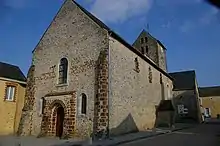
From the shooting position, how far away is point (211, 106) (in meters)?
52.5

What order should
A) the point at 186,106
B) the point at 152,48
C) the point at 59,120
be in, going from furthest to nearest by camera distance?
the point at 186,106
the point at 152,48
the point at 59,120

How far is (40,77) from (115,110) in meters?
7.91

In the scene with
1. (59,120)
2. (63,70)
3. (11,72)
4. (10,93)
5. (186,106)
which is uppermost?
(11,72)

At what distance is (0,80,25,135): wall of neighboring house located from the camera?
19.4 m

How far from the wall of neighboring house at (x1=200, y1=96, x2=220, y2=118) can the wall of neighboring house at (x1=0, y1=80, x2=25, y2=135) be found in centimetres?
4501

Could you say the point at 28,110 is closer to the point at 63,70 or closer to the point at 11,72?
the point at 63,70

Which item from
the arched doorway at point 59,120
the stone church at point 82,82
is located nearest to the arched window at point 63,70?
the stone church at point 82,82

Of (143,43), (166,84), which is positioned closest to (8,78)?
(166,84)

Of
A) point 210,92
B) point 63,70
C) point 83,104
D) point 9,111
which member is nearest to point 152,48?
point 63,70

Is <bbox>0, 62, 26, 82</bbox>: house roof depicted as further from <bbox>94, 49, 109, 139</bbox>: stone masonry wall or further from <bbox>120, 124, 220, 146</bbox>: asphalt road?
<bbox>120, 124, 220, 146</bbox>: asphalt road

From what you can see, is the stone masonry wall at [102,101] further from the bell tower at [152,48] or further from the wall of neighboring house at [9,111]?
the bell tower at [152,48]

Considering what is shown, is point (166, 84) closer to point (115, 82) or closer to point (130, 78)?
point (130, 78)

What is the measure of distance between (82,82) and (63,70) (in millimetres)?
2728

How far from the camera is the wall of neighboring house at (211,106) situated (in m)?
51.6
